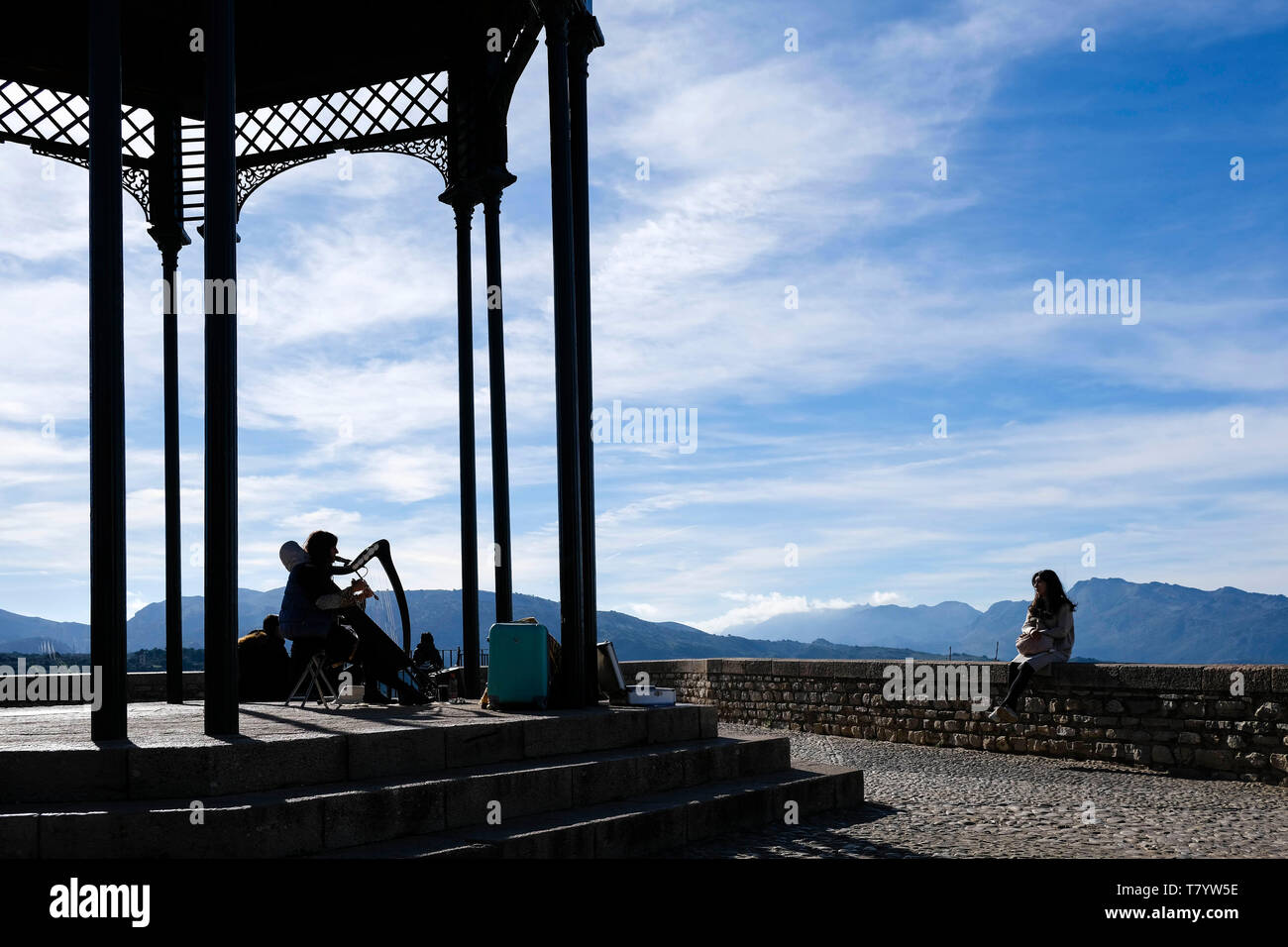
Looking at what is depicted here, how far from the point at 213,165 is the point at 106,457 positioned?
6.05 ft

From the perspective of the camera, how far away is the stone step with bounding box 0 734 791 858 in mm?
5172

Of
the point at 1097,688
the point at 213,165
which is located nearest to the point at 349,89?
the point at 213,165

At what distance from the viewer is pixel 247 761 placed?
19.4 feet

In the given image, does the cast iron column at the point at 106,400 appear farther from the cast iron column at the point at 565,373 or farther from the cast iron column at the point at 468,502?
the cast iron column at the point at 468,502

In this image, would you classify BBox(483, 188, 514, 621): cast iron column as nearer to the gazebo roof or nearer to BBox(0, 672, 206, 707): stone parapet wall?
the gazebo roof

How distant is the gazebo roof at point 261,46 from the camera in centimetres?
1152

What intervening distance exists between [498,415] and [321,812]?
248 inches

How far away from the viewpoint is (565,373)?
30.9 ft

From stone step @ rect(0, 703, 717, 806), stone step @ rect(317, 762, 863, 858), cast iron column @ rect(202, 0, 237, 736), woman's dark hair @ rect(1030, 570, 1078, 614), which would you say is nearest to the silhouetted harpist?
woman's dark hair @ rect(1030, 570, 1078, 614)

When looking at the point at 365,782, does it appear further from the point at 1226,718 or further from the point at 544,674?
the point at 1226,718

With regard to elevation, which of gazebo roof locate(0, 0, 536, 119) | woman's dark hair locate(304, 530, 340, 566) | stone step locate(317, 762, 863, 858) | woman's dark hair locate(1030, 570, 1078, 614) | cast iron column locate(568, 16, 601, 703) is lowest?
stone step locate(317, 762, 863, 858)

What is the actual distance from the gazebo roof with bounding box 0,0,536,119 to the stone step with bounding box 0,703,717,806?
6962 millimetres

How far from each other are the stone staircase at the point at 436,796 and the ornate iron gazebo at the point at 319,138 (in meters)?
1.01

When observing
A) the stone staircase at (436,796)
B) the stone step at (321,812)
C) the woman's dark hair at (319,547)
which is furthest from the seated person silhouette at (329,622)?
the stone step at (321,812)
